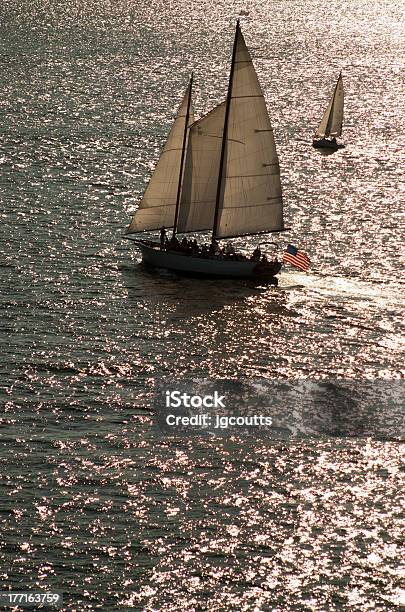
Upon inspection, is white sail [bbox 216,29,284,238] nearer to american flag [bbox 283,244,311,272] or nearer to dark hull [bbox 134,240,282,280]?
dark hull [bbox 134,240,282,280]

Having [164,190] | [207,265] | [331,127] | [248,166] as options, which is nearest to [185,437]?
[207,265]

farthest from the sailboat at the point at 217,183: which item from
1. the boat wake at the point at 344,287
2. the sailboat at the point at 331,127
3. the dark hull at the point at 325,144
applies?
the sailboat at the point at 331,127

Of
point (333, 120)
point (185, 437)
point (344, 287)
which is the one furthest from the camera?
point (333, 120)

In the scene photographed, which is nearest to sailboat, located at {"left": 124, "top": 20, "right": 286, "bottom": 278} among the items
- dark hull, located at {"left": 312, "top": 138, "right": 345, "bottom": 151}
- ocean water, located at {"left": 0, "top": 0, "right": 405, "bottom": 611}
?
ocean water, located at {"left": 0, "top": 0, "right": 405, "bottom": 611}

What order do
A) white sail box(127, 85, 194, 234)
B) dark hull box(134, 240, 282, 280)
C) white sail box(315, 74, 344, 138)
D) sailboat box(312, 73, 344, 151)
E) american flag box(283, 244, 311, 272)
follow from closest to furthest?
american flag box(283, 244, 311, 272) → dark hull box(134, 240, 282, 280) → white sail box(127, 85, 194, 234) → sailboat box(312, 73, 344, 151) → white sail box(315, 74, 344, 138)

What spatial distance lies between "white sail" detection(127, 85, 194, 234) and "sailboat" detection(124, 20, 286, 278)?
0.09m

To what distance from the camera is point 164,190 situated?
11419 cm

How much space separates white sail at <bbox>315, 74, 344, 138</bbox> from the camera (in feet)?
555

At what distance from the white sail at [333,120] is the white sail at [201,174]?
185 feet

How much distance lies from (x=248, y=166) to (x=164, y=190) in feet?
24.6

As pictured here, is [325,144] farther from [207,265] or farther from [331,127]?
[207,265]

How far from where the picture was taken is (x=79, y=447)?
79438 mm

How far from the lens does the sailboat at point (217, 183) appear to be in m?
112

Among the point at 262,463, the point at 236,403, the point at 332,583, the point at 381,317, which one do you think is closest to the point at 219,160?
the point at 381,317
